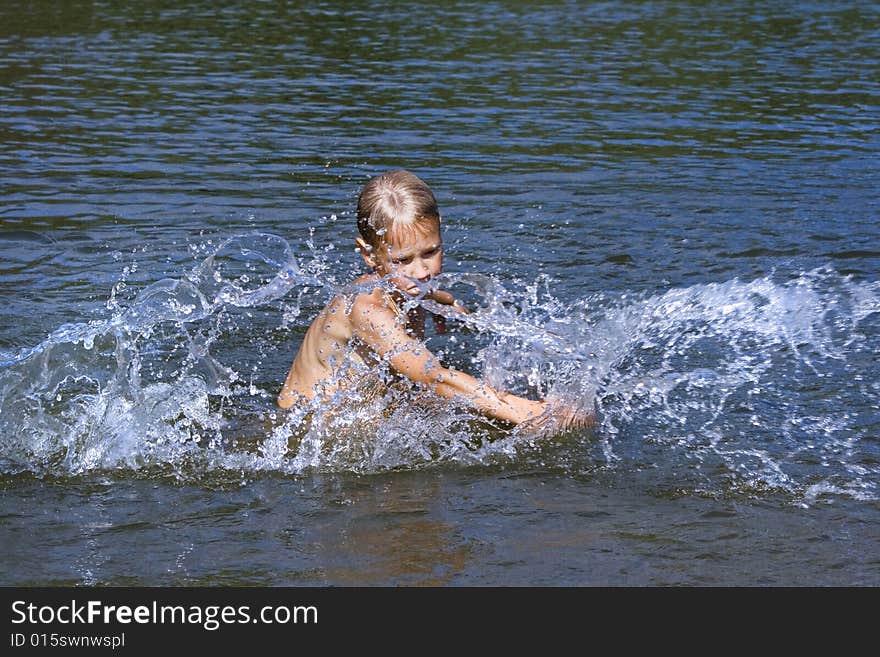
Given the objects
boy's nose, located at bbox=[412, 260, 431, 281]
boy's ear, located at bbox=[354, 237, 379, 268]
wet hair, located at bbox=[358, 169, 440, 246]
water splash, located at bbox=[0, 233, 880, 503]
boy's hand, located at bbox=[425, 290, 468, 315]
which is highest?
wet hair, located at bbox=[358, 169, 440, 246]

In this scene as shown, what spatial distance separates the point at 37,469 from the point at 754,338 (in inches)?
167

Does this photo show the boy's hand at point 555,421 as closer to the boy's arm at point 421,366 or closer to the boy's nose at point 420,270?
the boy's arm at point 421,366

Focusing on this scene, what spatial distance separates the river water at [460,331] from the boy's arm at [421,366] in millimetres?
164

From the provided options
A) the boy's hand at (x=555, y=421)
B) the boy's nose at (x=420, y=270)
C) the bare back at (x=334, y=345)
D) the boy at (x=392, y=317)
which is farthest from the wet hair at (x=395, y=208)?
the boy's hand at (x=555, y=421)

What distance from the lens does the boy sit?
5566 millimetres

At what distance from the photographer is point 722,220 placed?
34.1 feet

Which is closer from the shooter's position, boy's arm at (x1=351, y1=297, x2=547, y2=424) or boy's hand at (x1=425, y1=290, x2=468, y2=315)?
boy's arm at (x1=351, y1=297, x2=547, y2=424)

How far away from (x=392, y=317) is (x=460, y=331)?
81.4 inches

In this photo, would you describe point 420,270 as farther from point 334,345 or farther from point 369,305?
point 334,345

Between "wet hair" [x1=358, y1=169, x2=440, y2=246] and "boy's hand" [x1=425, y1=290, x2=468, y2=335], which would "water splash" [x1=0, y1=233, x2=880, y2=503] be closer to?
"boy's hand" [x1=425, y1=290, x2=468, y2=335]

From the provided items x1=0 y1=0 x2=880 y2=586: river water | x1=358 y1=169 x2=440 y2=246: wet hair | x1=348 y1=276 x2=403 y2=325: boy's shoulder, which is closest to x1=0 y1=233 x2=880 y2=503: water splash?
x1=0 y1=0 x2=880 y2=586: river water

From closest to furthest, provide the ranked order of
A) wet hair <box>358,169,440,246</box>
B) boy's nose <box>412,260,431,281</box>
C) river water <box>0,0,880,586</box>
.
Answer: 1. river water <box>0,0,880,586</box>
2. wet hair <box>358,169,440,246</box>
3. boy's nose <box>412,260,431,281</box>

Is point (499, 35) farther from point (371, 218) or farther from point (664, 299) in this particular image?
point (371, 218)

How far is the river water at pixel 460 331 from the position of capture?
16.1ft
